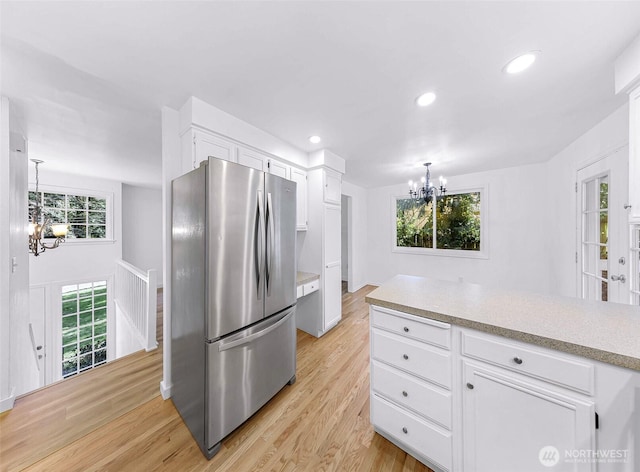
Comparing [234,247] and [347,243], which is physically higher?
[234,247]

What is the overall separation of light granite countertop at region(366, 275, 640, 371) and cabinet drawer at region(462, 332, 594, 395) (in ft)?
0.15

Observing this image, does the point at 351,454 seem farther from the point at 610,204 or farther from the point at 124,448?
the point at 610,204

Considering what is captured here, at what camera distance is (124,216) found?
210 inches

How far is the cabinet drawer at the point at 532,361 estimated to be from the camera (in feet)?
2.98

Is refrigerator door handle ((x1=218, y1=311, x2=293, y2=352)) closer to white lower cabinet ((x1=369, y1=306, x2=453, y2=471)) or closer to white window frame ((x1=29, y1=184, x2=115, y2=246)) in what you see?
white lower cabinet ((x1=369, y1=306, x2=453, y2=471))

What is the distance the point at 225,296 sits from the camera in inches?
58.4

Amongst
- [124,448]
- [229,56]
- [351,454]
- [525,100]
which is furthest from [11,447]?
[525,100]

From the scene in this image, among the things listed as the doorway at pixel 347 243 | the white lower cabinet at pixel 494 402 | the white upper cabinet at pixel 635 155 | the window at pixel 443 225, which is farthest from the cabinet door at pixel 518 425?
the doorway at pixel 347 243

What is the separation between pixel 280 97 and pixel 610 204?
10.2 feet

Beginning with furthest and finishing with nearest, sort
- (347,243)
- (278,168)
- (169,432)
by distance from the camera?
(347,243), (278,168), (169,432)

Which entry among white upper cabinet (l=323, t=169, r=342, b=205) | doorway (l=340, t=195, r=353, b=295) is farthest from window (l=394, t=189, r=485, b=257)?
white upper cabinet (l=323, t=169, r=342, b=205)

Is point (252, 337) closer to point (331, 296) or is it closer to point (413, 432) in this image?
point (413, 432)

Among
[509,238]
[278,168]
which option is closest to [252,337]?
[278,168]

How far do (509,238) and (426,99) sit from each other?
3502 millimetres
